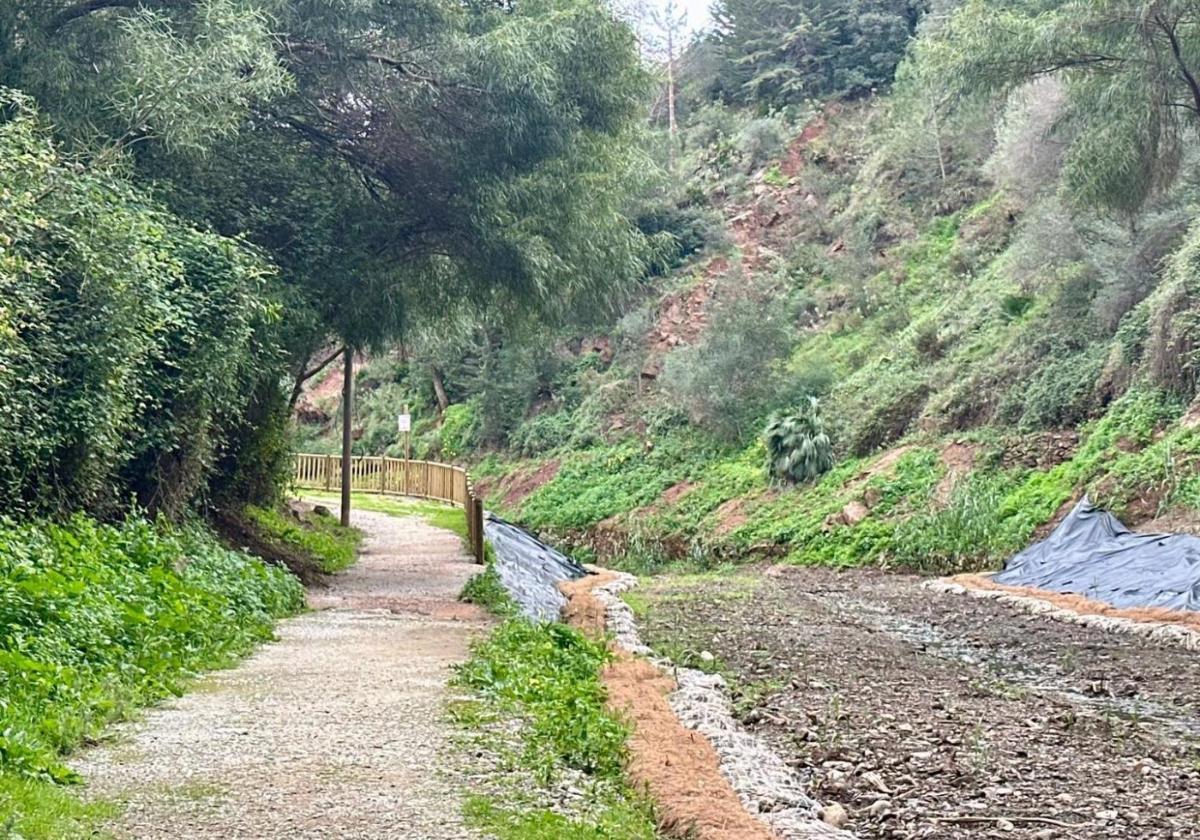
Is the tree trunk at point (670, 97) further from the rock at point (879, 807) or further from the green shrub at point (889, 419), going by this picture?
the rock at point (879, 807)

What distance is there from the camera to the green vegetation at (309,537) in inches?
631

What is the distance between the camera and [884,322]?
33.5m

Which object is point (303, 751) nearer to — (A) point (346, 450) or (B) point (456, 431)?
(A) point (346, 450)

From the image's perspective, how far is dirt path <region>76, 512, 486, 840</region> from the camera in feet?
15.2

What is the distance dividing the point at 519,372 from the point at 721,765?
3460cm

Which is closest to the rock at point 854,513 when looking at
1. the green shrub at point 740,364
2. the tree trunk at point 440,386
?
the green shrub at point 740,364

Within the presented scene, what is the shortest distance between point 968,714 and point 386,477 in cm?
2619

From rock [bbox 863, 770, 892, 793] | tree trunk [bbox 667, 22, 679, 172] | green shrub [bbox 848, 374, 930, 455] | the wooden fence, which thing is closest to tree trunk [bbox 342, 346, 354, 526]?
the wooden fence

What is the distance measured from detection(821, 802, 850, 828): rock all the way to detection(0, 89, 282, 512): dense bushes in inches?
229

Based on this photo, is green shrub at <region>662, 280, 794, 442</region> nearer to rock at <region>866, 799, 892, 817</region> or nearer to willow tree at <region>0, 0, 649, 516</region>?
willow tree at <region>0, 0, 649, 516</region>

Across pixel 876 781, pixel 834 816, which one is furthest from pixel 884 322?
pixel 834 816

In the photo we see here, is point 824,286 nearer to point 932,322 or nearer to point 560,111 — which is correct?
point 932,322

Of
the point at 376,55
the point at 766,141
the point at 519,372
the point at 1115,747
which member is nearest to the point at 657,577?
the point at 376,55

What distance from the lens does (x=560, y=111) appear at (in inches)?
564
